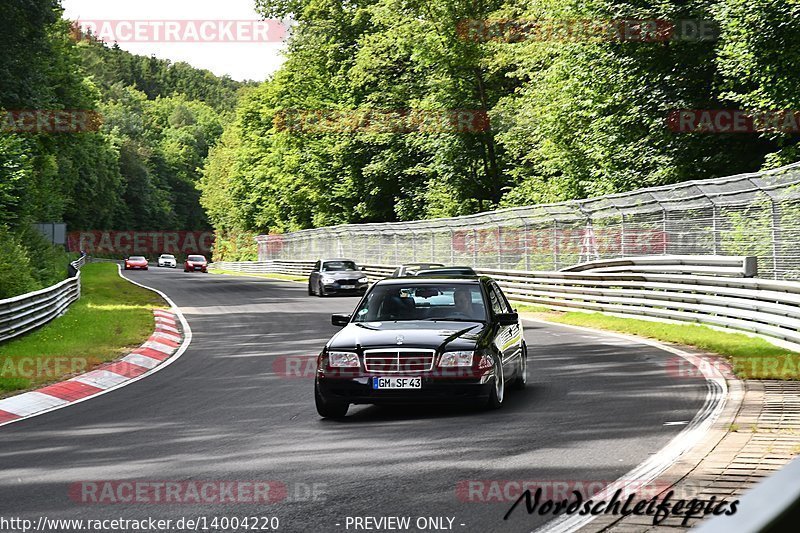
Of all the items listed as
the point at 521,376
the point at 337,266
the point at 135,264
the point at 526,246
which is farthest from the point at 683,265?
the point at 135,264

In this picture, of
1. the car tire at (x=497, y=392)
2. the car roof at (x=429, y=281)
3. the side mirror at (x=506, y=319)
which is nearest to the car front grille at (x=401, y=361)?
the car tire at (x=497, y=392)

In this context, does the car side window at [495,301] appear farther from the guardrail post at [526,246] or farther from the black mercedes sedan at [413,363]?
the guardrail post at [526,246]

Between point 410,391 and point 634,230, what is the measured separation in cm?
1683

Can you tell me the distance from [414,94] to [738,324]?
43153mm

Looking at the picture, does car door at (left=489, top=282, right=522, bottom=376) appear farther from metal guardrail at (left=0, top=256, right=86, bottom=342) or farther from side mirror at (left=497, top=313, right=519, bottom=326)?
metal guardrail at (left=0, top=256, right=86, bottom=342)

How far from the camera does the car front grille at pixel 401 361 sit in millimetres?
10492

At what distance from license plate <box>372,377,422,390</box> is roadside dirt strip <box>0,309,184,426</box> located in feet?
13.7

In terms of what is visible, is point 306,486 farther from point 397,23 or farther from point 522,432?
point 397,23

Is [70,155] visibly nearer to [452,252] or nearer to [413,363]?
[452,252]

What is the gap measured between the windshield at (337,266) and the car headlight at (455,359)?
30.8m

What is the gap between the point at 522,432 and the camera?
9414 millimetres

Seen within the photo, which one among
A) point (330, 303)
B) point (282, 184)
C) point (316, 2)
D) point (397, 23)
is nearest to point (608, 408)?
point (330, 303)

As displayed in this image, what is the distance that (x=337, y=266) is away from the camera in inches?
1660

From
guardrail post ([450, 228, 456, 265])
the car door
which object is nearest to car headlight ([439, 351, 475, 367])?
the car door
